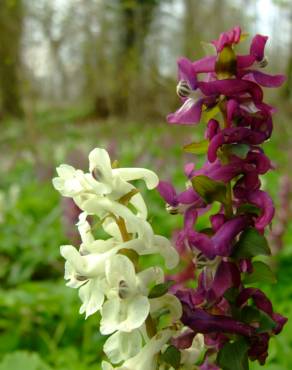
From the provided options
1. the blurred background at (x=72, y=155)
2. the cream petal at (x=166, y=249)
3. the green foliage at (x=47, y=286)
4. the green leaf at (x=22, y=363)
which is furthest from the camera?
the blurred background at (x=72, y=155)

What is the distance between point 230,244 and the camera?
3.75 ft

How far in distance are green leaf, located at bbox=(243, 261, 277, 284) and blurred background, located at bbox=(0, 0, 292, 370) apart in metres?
0.26

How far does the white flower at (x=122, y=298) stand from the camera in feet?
3.37

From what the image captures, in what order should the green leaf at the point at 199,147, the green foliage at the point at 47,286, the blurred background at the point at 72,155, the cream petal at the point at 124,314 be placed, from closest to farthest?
the cream petal at the point at 124,314, the green leaf at the point at 199,147, the green foliage at the point at 47,286, the blurred background at the point at 72,155

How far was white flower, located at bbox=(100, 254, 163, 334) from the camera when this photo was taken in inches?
40.5

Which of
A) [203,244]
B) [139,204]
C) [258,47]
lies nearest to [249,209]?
[203,244]

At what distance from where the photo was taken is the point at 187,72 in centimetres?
114

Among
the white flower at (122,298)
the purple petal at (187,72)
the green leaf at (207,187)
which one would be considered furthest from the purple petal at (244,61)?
the white flower at (122,298)

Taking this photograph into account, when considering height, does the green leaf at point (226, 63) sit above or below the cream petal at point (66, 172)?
above

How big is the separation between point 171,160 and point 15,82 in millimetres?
16989

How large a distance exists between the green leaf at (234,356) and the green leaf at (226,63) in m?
0.57

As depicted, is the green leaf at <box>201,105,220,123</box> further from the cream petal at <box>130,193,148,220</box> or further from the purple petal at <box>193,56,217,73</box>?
the cream petal at <box>130,193,148,220</box>

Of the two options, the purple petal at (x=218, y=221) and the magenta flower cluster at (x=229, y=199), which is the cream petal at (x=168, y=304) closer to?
the magenta flower cluster at (x=229, y=199)

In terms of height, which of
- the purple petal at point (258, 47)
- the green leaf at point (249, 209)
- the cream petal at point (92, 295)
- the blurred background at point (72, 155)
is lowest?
the blurred background at point (72, 155)
